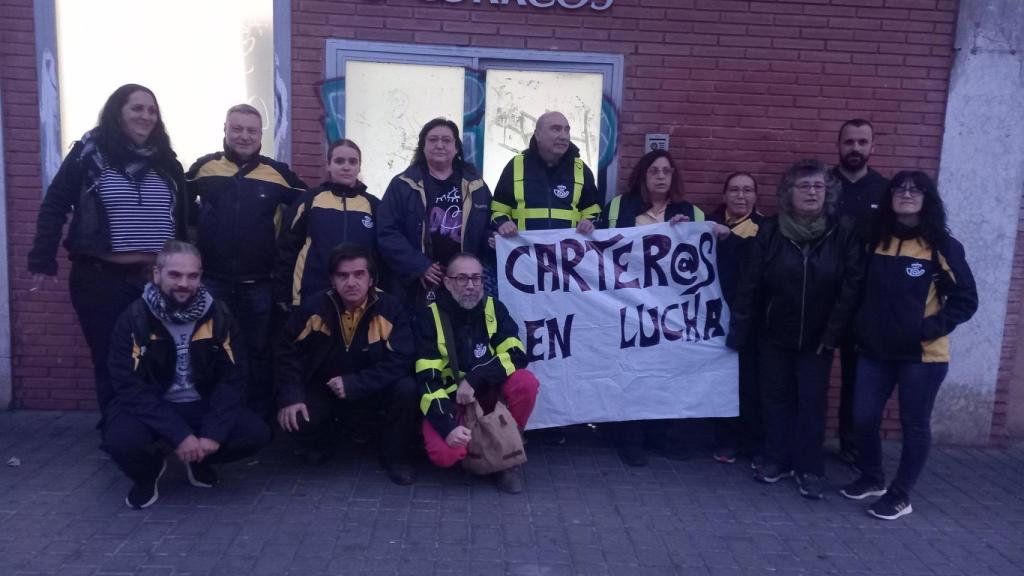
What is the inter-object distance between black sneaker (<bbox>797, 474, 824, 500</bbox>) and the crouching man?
232cm

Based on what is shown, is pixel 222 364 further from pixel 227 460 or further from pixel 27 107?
pixel 27 107

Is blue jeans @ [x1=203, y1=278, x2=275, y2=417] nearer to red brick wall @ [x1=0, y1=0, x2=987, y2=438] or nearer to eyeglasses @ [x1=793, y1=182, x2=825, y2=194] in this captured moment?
red brick wall @ [x1=0, y1=0, x2=987, y2=438]

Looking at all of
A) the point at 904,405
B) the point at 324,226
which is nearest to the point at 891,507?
the point at 904,405

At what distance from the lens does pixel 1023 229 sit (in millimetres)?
5797

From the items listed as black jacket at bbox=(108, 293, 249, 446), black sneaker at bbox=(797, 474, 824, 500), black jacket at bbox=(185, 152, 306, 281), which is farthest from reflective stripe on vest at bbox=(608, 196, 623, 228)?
black jacket at bbox=(108, 293, 249, 446)

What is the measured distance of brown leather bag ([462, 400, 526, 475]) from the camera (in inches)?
175

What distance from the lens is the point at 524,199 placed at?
5.11m

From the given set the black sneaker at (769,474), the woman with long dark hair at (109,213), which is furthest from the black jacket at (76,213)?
the black sneaker at (769,474)

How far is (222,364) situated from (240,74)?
2.48 metres

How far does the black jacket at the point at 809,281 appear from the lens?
444 centimetres

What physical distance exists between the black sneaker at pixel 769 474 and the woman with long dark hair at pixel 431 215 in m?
2.26

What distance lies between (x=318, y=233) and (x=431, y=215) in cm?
71

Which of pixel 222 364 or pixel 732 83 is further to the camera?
pixel 732 83

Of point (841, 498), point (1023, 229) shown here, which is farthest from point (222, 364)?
point (1023, 229)
